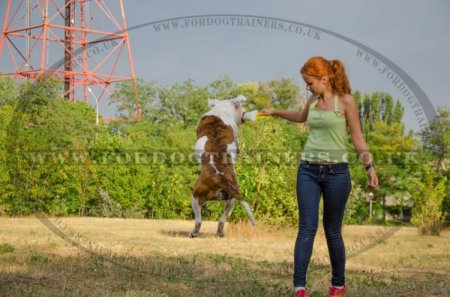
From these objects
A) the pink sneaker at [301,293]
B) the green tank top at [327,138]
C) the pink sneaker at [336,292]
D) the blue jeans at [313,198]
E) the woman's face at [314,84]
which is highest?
the woman's face at [314,84]

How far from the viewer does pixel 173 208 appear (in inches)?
846

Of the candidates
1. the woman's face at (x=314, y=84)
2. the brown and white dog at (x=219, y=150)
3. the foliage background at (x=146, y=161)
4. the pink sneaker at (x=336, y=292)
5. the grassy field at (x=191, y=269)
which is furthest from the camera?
the foliage background at (x=146, y=161)

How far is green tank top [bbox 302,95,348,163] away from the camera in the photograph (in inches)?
178

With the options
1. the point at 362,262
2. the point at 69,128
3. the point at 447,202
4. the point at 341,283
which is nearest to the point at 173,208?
the point at 69,128

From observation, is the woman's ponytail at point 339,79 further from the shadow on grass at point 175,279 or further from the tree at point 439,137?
the tree at point 439,137

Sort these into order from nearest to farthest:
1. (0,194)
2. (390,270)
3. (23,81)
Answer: (390,270) → (0,194) → (23,81)

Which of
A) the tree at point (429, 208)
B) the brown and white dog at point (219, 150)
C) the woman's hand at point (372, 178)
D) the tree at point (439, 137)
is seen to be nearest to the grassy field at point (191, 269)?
the brown and white dog at point (219, 150)

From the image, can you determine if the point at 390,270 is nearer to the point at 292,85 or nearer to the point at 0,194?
the point at 0,194

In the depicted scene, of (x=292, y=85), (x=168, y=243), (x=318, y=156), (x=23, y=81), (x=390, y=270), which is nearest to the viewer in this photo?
(x=318, y=156)

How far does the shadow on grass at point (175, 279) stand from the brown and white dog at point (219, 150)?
2235mm

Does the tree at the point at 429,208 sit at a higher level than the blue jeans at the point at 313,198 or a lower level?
lower

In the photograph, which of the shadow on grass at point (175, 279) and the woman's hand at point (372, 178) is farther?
the shadow on grass at point (175, 279)

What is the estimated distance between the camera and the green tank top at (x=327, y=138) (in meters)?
4.53

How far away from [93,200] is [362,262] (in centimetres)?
1493
